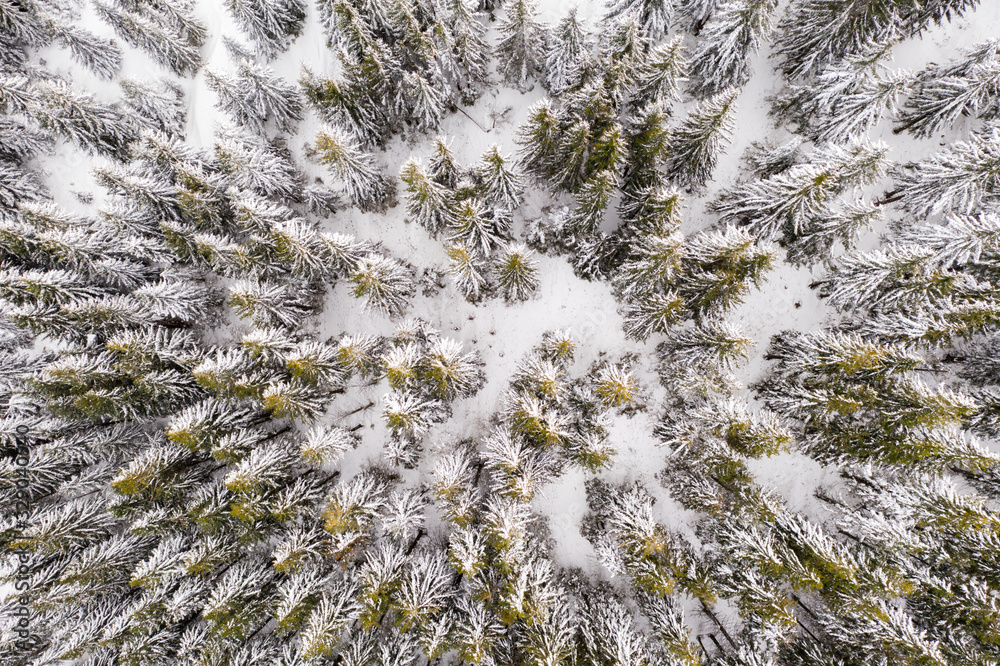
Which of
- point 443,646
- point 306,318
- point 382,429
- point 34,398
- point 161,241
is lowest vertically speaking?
point 443,646

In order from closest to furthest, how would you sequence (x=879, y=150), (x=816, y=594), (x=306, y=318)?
(x=879, y=150) < (x=816, y=594) < (x=306, y=318)

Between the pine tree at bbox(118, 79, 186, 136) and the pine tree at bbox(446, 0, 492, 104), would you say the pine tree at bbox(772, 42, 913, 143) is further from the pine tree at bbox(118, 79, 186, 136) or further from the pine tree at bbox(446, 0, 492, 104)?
the pine tree at bbox(118, 79, 186, 136)

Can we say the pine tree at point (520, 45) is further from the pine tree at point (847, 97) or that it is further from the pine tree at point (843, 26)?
the pine tree at point (847, 97)

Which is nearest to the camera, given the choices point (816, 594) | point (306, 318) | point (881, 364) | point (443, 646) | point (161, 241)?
point (881, 364)

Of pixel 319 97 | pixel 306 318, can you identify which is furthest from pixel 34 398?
pixel 319 97

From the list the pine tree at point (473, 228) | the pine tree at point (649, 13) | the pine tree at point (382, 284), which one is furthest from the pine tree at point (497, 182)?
the pine tree at point (649, 13)

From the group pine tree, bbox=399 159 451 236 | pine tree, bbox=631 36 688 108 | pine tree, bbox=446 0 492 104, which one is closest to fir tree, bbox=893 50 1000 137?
pine tree, bbox=631 36 688 108

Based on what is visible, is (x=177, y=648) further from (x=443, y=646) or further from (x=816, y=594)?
(x=816, y=594)
